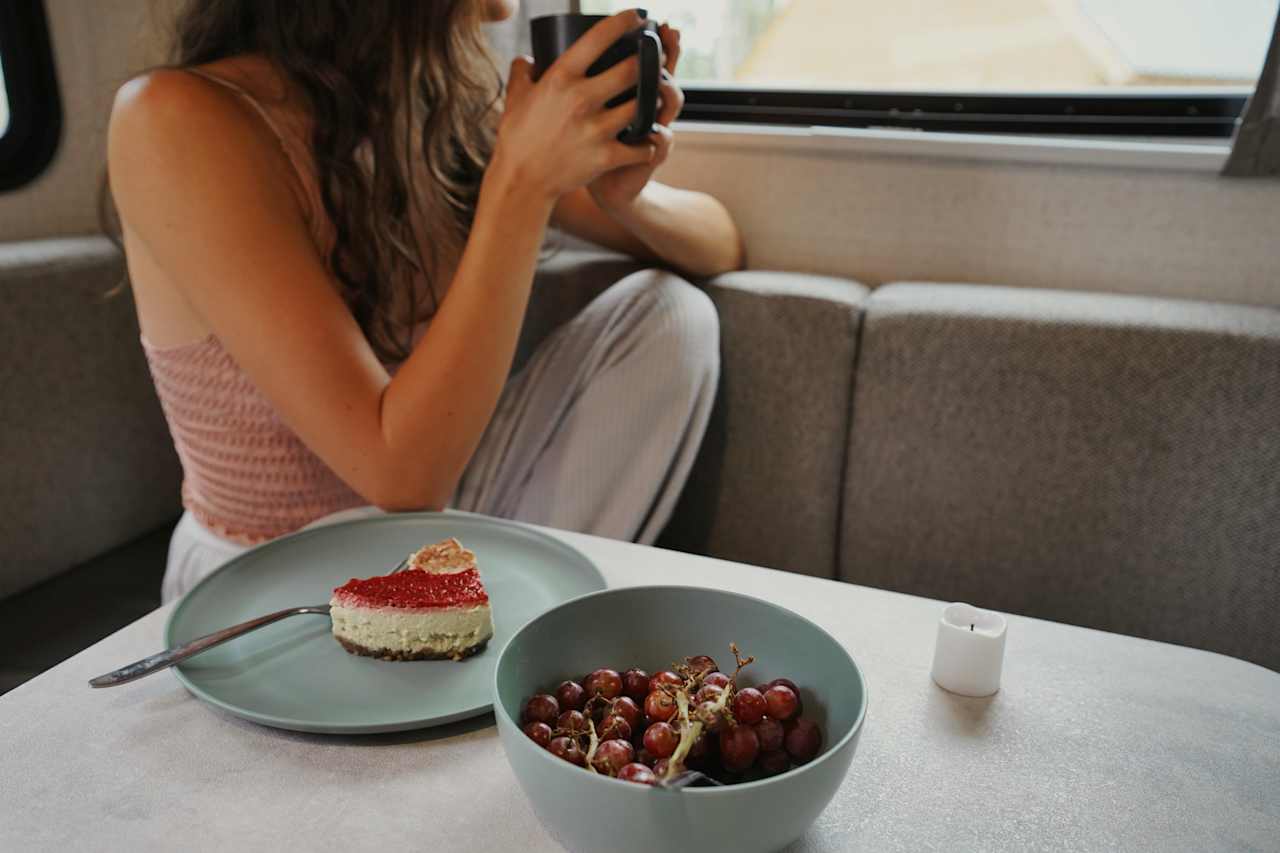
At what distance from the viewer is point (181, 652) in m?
0.67

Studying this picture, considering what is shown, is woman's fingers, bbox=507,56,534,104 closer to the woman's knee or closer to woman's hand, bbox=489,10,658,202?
woman's hand, bbox=489,10,658,202

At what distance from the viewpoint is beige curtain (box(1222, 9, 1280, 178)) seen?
4.11 feet

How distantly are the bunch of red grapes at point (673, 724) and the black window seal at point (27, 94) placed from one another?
5.12 ft

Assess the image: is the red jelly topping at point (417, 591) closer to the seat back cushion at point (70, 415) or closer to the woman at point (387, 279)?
the woman at point (387, 279)

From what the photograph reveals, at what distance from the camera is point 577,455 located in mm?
1365

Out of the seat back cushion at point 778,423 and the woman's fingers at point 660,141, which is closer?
the woman's fingers at point 660,141

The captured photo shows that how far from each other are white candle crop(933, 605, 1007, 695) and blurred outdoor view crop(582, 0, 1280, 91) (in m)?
1.20

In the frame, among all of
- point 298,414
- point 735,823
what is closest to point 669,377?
point 298,414

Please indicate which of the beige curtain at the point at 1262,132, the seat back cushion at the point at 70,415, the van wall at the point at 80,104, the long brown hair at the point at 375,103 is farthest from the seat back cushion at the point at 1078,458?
the van wall at the point at 80,104

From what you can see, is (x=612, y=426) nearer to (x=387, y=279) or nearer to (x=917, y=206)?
(x=387, y=279)

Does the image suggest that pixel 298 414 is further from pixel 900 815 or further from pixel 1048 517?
pixel 1048 517

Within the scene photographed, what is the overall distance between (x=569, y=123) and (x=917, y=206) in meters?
0.73

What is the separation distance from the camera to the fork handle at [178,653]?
647 mm

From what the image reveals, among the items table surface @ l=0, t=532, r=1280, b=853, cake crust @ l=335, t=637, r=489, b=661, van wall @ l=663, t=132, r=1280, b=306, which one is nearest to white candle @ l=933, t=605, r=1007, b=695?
table surface @ l=0, t=532, r=1280, b=853
